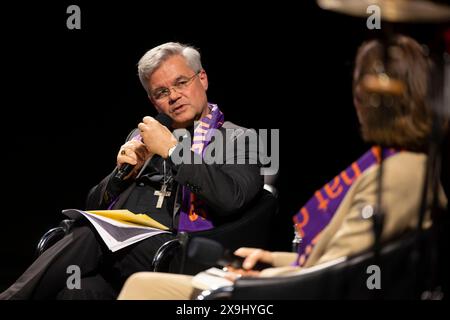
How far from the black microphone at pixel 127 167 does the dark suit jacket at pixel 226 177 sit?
217 mm

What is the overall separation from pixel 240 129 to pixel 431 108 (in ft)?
4.89

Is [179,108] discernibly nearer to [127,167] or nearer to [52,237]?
[127,167]

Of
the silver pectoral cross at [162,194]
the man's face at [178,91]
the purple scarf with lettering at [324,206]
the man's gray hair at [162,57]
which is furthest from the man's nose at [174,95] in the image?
the purple scarf with lettering at [324,206]

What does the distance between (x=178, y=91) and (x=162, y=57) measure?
0.53ft

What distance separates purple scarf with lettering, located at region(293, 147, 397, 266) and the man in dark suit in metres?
0.70

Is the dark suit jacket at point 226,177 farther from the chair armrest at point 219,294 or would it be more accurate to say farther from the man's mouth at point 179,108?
the chair armrest at point 219,294

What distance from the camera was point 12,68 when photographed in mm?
4609

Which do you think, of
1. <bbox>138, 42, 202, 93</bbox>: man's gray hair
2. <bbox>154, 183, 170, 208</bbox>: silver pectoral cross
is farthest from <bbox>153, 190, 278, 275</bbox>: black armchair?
<bbox>138, 42, 202, 93</bbox>: man's gray hair

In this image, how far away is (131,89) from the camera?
4.62 meters

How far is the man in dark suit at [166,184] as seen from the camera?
9.36ft

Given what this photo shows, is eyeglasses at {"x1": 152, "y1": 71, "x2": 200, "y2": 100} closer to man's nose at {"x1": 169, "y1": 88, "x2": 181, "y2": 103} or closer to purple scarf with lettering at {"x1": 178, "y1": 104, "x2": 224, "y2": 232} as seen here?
man's nose at {"x1": 169, "y1": 88, "x2": 181, "y2": 103}

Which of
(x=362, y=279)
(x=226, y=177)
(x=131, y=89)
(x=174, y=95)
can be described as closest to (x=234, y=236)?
(x=226, y=177)

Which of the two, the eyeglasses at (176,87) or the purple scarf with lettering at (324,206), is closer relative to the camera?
the purple scarf with lettering at (324,206)

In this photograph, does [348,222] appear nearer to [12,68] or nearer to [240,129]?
[240,129]
